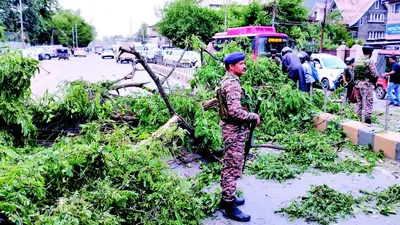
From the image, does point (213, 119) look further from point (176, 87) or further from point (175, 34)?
point (175, 34)

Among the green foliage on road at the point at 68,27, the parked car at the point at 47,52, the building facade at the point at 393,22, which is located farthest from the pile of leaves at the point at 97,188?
the green foliage on road at the point at 68,27

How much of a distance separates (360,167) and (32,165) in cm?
454

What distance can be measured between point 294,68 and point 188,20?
3139cm

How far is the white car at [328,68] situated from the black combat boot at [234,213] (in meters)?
13.4

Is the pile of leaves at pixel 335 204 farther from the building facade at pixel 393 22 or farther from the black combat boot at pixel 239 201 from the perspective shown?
the building facade at pixel 393 22

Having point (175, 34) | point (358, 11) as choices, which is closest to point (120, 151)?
point (175, 34)

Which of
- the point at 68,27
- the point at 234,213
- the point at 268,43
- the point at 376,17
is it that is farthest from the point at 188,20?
the point at 68,27

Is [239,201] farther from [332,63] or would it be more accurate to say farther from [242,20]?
[242,20]

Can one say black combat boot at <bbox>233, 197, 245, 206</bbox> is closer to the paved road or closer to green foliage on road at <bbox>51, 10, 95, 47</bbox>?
the paved road

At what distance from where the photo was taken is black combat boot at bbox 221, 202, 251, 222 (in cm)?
426

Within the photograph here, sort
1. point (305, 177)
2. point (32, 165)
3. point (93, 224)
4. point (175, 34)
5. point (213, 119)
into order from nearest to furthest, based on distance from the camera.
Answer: point (93, 224), point (32, 165), point (305, 177), point (213, 119), point (175, 34)

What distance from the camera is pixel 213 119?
6.73m

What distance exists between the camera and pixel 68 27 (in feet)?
280

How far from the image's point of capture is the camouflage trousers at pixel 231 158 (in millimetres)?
4362
